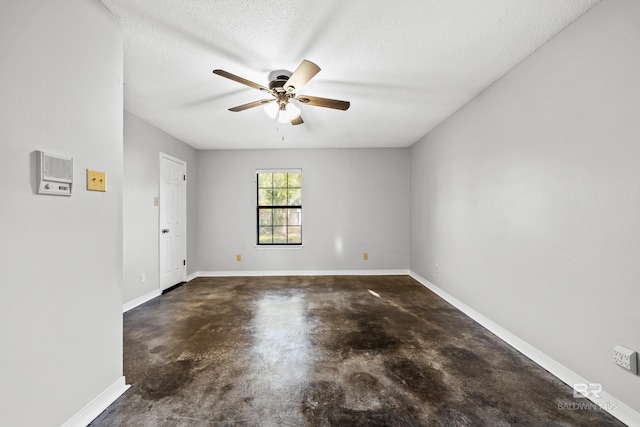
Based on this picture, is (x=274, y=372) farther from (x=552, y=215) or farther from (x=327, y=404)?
(x=552, y=215)

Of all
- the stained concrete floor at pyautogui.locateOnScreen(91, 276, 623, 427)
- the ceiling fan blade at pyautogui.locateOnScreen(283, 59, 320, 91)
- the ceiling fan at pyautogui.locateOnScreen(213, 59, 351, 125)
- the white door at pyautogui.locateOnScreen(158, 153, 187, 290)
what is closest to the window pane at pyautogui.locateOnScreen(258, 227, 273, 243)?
the white door at pyautogui.locateOnScreen(158, 153, 187, 290)

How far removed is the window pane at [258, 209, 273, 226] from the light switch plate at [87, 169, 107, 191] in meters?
3.73

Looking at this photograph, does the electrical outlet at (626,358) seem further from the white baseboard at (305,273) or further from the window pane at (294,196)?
the window pane at (294,196)

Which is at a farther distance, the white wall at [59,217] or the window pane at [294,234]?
the window pane at [294,234]

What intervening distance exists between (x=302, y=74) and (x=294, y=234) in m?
3.73

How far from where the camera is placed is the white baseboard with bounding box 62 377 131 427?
4.83ft

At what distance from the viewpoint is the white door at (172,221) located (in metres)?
4.15

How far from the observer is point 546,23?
1.84m

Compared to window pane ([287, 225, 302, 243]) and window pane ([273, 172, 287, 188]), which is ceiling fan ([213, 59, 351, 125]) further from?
window pane ([287, 225, 302, 243])

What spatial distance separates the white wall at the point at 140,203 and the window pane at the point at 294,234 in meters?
2.32

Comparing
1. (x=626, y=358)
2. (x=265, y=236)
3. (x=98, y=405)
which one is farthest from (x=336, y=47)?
(x=265, y=236)

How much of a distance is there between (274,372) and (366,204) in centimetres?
382

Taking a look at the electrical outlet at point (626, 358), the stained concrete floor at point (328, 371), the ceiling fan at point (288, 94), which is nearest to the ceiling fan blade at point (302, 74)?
the ceiling fan at point (288, 94)

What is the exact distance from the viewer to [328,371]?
2.03 metres
